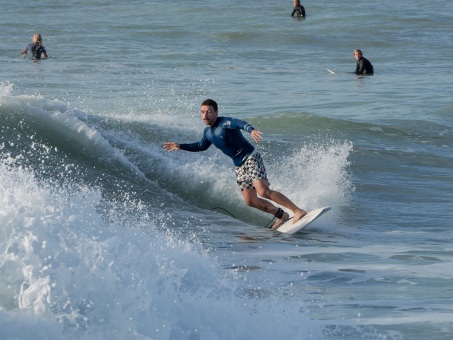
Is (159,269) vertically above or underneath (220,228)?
above

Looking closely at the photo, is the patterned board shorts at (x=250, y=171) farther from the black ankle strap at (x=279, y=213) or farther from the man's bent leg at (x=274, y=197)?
the black ankle strap at (x=279, y=213)

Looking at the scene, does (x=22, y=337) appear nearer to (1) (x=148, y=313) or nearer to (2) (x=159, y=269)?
(1) (x=148, y=313)

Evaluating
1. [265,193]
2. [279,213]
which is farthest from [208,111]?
[279,213]

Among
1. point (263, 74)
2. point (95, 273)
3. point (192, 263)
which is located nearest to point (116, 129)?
point (192, 263)

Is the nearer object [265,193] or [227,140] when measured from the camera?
[227,140]

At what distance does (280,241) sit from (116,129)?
227 inches

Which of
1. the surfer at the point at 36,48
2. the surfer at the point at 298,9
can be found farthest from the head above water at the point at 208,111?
the surfer at the point at 298,9

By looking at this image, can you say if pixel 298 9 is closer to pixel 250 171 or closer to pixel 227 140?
A: pixel 250 171

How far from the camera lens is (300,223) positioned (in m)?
11.3

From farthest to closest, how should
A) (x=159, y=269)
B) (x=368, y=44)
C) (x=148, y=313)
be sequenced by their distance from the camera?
(x=368, y=44)
(x=159, y=269)
(x=148, y=313)

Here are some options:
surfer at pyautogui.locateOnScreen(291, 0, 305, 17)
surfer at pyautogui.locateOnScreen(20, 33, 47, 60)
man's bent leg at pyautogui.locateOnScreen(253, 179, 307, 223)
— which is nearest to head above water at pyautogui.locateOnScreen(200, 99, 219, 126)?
man's bent leg at pyautogui.locateOnScreen(253, 179, 307, 223)

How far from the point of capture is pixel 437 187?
1478 centimetres

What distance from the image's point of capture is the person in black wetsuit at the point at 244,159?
11.1 metres

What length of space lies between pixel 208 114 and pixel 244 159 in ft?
2.53
